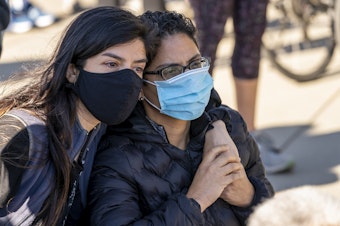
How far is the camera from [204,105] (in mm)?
2916

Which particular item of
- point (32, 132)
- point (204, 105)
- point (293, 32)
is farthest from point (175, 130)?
point (293, 32)

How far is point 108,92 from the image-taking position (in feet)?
8.40

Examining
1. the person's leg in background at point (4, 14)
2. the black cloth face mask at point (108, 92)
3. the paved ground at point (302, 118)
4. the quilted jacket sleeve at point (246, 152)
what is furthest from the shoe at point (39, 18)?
the black cloth face mask at point (108, 92)

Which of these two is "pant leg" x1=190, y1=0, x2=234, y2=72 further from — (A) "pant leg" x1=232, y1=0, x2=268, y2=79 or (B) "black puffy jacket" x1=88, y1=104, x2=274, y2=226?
(B) "black puffy jacket" x1=88, y1=104, x2=274, y2=226

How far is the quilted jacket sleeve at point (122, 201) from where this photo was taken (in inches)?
104

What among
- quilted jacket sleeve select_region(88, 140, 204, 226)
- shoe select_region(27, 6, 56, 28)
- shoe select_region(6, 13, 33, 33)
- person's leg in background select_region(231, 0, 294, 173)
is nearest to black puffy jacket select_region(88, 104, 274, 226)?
quilted jacket sleeve select_region(88, 140, 204, 226)

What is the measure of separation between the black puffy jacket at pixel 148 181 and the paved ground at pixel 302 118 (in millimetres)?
1311

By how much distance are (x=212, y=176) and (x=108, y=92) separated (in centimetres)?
49

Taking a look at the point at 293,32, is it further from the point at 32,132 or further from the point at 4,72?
the point at 32,132

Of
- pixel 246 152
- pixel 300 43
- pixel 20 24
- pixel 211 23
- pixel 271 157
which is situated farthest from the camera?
pixel 20 24

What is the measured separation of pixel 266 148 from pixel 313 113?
1063mm

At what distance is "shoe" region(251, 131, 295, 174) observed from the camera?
459 cm

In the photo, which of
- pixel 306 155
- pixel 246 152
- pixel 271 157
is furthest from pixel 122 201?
pixel 306 155

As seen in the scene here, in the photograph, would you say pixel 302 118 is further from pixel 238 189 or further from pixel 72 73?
pixel 72 73
